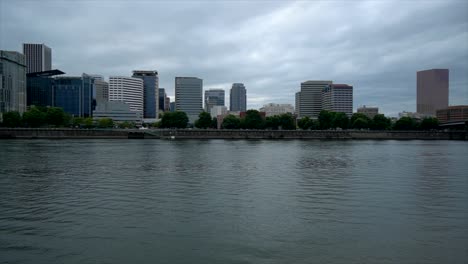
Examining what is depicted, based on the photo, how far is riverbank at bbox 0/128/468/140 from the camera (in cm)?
14375

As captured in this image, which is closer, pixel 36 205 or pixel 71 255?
pixel 71 255

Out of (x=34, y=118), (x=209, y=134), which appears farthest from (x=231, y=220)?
(x=34, y=118)

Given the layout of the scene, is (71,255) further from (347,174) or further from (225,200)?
(347,174)

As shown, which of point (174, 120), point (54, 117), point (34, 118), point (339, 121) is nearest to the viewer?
point (34, 118)

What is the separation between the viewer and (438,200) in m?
24.2

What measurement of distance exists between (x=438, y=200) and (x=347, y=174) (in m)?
13.3

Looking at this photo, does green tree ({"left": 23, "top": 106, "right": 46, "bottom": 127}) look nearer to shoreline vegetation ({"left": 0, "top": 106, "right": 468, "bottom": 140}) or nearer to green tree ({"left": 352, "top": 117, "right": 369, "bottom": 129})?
shoreline vegetation ({"left": 0, "top": 106, "right": 468, "bottom": 140})

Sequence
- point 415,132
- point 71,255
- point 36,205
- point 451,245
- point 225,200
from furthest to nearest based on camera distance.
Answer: point 415,132 → point 225,200 → point 36,205 → point 451,245 → point 71,255

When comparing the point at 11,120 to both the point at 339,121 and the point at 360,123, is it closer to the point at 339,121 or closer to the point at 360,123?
the point at 339,121

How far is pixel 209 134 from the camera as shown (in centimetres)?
16562

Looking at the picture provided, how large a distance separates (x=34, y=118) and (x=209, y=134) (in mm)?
74334

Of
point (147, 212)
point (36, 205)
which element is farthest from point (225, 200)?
point (36, 205)

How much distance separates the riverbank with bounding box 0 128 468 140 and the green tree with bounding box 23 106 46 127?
75.7 ft

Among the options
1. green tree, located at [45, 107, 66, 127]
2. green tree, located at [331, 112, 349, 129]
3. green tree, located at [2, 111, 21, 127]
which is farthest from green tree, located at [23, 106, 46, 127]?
green tree, located at [331, 112, 349, 129]
